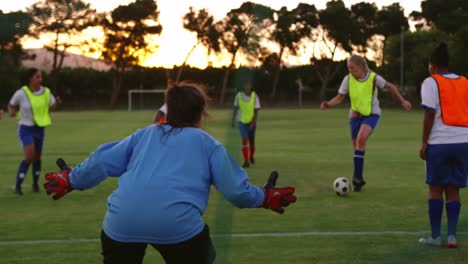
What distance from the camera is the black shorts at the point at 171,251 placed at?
4.18m

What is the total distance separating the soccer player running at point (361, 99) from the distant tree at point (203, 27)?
5.00m

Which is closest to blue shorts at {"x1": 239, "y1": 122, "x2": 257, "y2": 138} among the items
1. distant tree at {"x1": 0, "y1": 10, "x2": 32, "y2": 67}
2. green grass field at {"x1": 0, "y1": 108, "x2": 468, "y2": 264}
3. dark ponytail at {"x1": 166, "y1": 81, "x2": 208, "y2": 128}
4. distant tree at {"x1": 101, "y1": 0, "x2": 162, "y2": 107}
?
green grass field at {"x1": 0, "y1": 108, "x2": 468, "y2": 264}

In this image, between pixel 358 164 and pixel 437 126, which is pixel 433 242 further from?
pixel 358 164

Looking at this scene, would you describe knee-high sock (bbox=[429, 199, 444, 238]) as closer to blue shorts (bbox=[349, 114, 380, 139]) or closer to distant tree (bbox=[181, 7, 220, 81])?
distant tree (bbox=[181, 7, 220, 81])

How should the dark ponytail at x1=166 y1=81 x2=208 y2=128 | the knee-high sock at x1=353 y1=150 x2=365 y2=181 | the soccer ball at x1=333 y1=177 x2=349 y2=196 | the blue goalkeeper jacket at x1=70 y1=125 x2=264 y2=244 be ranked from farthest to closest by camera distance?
the knee-high sock at x1=353 y1=150 x2=365 y2=181 → the soccer ball at x1=333 y1=177 x2=349 y2=196 → the dark ponytail at x1=166 y1=81 x2=208 y2=128 → the blue goalkeeper jacket at x1=70 y1=125 x2=264 y2=244

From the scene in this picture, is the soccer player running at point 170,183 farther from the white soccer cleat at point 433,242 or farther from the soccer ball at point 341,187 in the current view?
the soccer ball at point 341,187

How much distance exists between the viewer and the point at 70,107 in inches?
2436

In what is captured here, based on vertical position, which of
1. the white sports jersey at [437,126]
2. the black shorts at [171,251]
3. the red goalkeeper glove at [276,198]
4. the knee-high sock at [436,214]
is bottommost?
the knee-high sock at [436,214]

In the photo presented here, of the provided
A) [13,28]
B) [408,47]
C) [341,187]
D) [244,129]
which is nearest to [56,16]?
[13,28]

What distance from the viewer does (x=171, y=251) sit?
4.19m

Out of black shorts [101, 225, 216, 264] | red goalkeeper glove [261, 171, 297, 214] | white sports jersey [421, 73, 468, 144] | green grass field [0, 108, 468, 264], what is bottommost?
green grass field [0, 108, 468, 264]

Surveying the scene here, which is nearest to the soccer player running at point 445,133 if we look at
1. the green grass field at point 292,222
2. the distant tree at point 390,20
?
the green grass field at point 292,222

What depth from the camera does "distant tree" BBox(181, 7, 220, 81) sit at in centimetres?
612

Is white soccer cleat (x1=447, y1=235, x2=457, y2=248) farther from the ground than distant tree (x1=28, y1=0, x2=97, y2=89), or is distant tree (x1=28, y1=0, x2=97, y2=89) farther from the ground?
distant tree (x1=28, y1=0, x2=97, y2=89)
